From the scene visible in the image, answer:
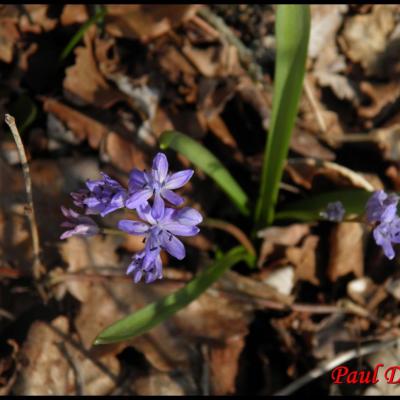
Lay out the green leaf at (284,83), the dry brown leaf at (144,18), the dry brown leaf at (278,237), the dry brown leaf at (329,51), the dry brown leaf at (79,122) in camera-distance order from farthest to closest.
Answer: the dry brown leaf at (329,51) < the dry brown leaf at (144,18) < the dry brown leaf at (79,122) < the dry brown leaf at (278,237) < the green leaf at (284,83)

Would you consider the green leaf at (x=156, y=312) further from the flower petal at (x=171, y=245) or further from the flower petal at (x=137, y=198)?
the flower petal at (x=137, y=198)

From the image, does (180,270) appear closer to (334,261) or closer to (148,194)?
(334,261)

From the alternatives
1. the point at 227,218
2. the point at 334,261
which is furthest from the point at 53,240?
the point at 334,261

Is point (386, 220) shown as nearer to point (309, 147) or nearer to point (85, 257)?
point (309, 147)

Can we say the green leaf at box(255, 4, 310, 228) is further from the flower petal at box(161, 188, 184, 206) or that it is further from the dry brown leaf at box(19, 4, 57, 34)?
the dry brown leaf at box(19, 4, 57, 34)

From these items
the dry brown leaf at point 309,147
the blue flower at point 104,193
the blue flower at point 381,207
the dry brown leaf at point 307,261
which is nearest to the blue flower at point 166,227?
the blue flower at point 104,193

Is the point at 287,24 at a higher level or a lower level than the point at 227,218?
higher

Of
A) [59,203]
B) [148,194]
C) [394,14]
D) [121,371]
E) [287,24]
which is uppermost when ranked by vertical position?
[394,14]
